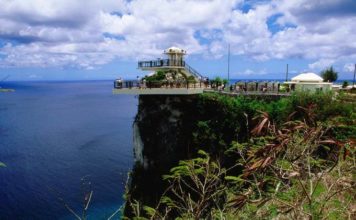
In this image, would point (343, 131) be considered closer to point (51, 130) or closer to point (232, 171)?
point (232, 171)

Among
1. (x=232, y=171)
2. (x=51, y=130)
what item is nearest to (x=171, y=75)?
(x=232, y=171)

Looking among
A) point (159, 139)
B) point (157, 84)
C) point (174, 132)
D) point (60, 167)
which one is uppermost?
point (157, 84)

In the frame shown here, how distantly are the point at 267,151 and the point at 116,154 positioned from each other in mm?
42443

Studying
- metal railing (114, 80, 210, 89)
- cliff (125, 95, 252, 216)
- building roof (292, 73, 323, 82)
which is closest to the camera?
cliff (125, 95, 252, 216)

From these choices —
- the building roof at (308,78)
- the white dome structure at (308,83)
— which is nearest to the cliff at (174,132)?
the white dome structure at (308,83)

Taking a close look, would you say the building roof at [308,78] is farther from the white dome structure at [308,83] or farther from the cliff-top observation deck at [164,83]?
the cliff-top observation deck at [164,83]

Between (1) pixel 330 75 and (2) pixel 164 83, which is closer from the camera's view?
(2) pixel 164 83

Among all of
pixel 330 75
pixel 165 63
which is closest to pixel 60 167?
pixel 165 63

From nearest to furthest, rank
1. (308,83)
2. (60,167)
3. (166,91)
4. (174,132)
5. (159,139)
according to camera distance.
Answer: (166,91)
(174,132)
(159,139)
(308,83)
(60,167)

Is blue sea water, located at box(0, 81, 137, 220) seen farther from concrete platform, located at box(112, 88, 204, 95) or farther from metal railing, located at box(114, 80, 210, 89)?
metal railing, located at box(114, 80, 210, 89)

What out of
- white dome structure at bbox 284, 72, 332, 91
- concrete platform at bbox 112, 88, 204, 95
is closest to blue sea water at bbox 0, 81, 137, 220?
concrete platform at bbox 112, 88, 204, 95

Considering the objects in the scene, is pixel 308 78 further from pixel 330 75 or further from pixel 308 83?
pixel 330 75

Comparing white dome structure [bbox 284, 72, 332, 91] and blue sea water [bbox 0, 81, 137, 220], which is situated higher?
white dome structure [bbox 284, 72, 332, 91]

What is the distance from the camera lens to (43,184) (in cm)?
3450
